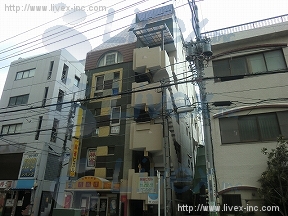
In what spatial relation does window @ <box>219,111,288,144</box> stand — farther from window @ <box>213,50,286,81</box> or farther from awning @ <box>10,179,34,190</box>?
awning @ <box>10,179,34,190</box>

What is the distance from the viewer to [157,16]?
22875mm

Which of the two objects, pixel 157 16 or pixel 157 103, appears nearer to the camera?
pixel 157 103

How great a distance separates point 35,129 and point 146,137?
12915mm

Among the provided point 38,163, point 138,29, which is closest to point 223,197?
point 138,29

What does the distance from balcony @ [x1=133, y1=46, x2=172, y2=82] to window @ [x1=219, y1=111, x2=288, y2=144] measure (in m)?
8.03

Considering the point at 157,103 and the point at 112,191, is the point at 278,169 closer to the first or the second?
the point at 157,103

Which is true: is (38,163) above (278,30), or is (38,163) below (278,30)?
below

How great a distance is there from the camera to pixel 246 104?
40.3 feet

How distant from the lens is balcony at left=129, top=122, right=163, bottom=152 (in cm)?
1639

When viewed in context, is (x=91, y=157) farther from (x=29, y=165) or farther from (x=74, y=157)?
(x=29, y=165)

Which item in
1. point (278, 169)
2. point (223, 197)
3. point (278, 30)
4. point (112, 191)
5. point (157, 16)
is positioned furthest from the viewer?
point (157, 16)

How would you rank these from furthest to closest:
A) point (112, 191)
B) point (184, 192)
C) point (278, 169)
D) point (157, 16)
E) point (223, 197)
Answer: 1. point (157, 16)
2. point (184, 192)
3. point (112, 191)
4. point (223, 197)
5. point (278, 169)

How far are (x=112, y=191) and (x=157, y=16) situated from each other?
17.1 m

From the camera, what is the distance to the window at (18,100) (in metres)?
25.6
